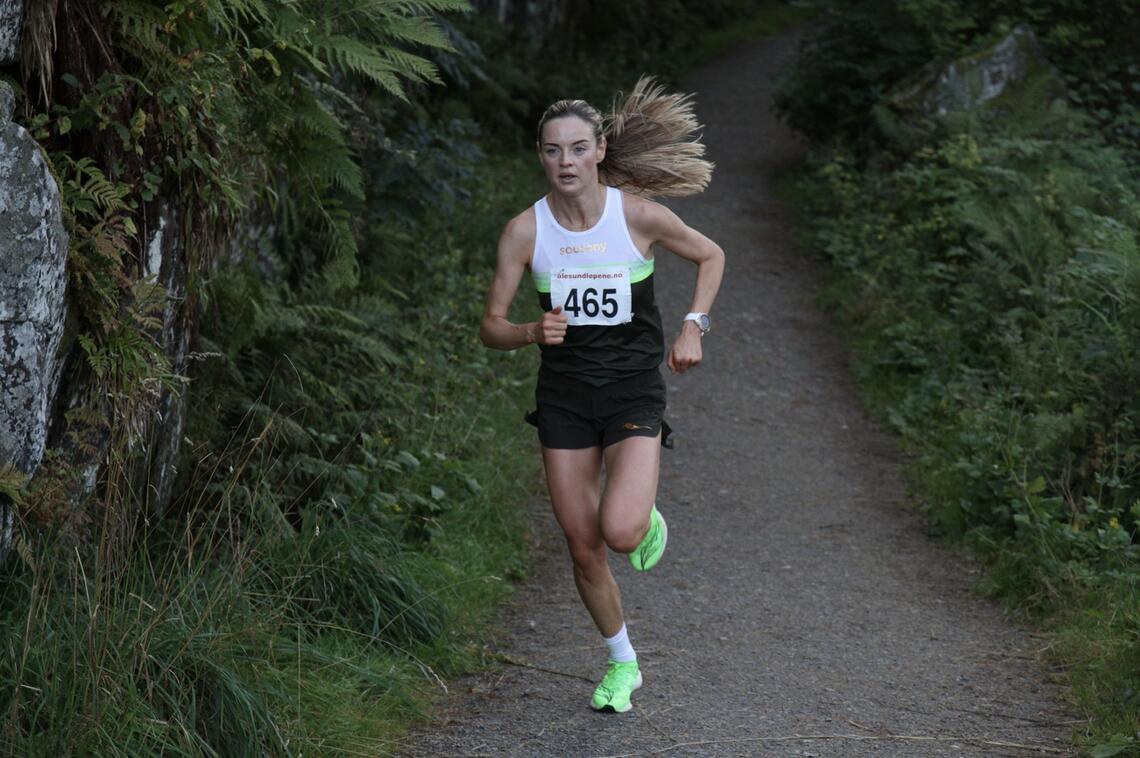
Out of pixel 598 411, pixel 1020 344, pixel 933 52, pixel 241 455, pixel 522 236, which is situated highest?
pixel 522 236

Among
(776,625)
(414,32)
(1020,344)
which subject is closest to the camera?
(414,32)

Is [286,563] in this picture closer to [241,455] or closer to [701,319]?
[241,455]

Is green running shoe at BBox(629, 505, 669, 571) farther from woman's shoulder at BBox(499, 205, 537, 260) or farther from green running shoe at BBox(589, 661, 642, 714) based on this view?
woman's shoulder at BBox(499, 205, 537, 260)

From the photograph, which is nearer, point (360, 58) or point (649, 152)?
point (360, 58)

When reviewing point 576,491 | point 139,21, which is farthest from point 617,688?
point 139,21

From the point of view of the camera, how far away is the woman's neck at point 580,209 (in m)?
5.20

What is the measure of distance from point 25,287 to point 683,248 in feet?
7.86

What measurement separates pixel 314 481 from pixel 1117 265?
17.2 feet

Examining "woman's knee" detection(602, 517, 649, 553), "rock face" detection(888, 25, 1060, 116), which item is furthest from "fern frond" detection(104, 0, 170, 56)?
"rock face" detection(888, 25, 1060, 116)

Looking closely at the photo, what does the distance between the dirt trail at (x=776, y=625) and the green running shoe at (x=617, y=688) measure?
0.05 meters

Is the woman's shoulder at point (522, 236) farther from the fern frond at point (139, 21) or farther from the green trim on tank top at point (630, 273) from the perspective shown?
the fern frond at point (139, 21)

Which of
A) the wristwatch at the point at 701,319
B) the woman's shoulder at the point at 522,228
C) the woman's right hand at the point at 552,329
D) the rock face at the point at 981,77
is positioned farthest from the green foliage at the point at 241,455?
the rock face at the point at 981,77

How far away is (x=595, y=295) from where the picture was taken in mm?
5148

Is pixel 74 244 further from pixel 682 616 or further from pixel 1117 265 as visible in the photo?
pixel 1117 265
